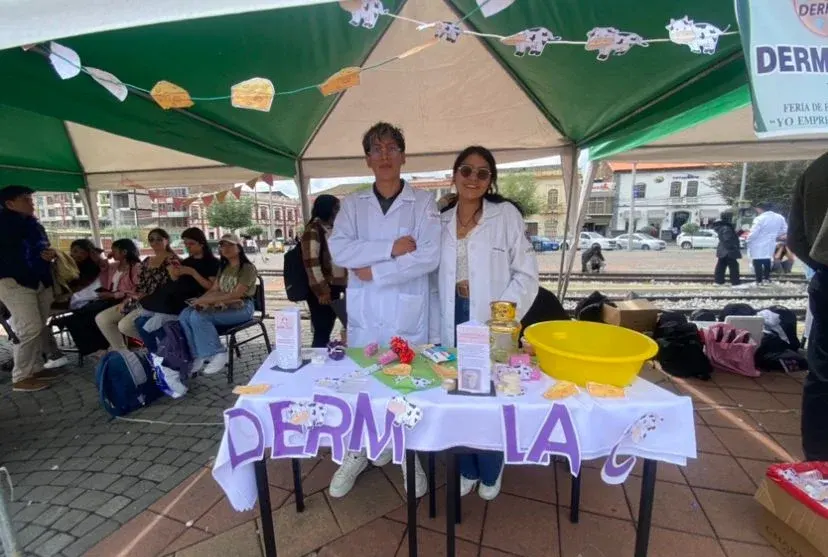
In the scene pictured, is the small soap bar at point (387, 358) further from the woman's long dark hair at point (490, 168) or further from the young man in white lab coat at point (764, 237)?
the young man in white lab coat at point (764, 237)

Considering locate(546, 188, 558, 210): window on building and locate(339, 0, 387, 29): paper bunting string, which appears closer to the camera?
locate(339, 0, 387, 29): paper bunting string

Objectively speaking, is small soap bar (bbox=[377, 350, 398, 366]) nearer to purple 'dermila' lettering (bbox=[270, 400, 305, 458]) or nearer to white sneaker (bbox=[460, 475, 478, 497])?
purple 'dermila' lettering (bbox=[270, 400, 305, 458])

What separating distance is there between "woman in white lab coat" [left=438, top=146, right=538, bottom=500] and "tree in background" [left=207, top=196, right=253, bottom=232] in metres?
43.6

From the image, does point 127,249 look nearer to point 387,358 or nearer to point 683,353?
point 387,358

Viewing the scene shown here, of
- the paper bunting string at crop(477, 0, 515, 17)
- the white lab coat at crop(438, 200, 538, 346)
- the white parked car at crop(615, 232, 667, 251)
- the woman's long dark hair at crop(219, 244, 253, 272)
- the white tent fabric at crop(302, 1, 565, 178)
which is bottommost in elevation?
the white parked car at crop(615, 232, 667, 251)

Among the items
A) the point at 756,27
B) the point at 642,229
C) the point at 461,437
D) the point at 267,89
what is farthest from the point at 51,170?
the point at 642,229

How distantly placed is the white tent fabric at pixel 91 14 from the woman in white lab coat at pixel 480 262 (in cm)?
110

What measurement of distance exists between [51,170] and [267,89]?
4.94m

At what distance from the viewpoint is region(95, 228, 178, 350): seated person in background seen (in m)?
3.86

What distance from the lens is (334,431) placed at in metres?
1.33

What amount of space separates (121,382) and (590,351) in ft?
11.2

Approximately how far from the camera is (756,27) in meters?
1.16

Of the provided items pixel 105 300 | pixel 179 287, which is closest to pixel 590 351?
pixel 179 287

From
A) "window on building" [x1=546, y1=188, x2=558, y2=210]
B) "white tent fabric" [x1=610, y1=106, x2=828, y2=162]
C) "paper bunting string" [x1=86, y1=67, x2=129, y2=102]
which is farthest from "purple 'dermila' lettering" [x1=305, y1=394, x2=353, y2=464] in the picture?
"window on building" [x1=546, y1=188, x2=558, y2=210]
